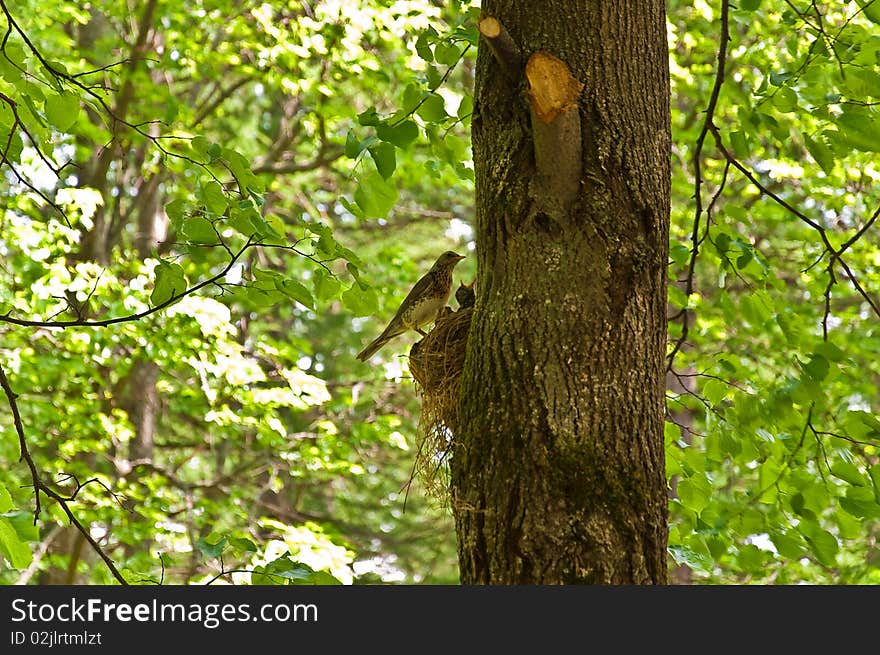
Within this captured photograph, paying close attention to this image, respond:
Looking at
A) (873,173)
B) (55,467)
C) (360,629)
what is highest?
(873,173)

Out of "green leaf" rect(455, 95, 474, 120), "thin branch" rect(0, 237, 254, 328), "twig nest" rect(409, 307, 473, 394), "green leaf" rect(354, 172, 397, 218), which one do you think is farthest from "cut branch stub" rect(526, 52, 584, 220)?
"green leaf" rect(455, 95, 474, 120)

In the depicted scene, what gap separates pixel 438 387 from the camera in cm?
317

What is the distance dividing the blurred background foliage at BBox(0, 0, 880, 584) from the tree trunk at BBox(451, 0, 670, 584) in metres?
0.74

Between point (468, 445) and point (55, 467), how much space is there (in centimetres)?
675

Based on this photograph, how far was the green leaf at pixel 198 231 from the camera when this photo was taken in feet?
9.78

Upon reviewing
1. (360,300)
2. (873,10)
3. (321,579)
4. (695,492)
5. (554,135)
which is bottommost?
(321,579)

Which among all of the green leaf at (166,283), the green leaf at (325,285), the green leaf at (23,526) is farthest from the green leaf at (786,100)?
the green leaf at (23,526)

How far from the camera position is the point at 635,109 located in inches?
103

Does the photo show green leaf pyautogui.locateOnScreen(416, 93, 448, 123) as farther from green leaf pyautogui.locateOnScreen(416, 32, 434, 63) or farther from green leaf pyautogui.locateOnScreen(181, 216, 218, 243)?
green leaf pyautogui.locateOnScreen(181, 216, 218, 243)

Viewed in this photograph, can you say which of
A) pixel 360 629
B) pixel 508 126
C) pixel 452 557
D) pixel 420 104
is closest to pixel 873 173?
pixel 420 104

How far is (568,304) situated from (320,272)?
1.21 meters

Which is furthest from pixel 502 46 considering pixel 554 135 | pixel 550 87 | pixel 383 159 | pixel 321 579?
pixel 321 579

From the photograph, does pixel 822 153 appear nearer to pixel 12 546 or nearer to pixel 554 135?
pixel 554 135

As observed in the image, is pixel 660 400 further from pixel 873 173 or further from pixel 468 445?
pixel 873 173
